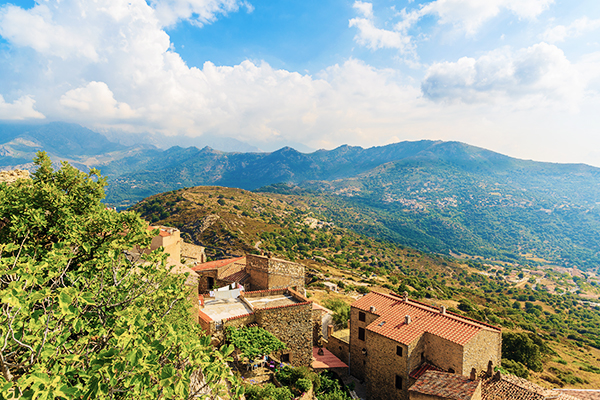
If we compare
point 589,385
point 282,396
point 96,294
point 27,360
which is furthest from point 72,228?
point 589,385

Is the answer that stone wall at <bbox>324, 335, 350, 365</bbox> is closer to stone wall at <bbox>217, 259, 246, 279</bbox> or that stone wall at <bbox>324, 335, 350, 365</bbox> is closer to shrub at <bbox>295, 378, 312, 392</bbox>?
shrub at <bbox>295, 378, 312, 392</bbox>

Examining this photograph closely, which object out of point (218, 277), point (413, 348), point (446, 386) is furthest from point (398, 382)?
point (218, 277)

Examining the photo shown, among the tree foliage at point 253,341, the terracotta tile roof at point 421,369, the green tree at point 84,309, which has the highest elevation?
the green tree at point 84,309

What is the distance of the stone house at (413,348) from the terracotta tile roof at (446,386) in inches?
Result: 70.7

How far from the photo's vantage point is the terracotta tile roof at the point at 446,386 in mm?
15430

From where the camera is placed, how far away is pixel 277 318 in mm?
19188

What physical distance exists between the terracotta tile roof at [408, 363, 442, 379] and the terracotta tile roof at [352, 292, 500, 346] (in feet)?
7.22

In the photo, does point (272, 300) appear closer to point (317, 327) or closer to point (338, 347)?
point (317, 327)

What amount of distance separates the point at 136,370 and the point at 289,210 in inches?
6439

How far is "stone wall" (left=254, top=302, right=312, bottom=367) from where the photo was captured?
19.0m

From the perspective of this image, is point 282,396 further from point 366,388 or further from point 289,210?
point 289,210

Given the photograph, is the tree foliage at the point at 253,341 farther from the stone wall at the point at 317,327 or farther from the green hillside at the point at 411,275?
the green hillside at the point at 411,275

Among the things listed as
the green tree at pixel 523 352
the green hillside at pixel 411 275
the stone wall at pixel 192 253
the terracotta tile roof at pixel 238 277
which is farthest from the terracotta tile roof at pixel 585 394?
the stone wall at pixel 192 253

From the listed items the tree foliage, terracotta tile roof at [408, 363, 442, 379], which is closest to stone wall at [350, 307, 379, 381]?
terracotta tile roof at [408, 363, 442, 379]
